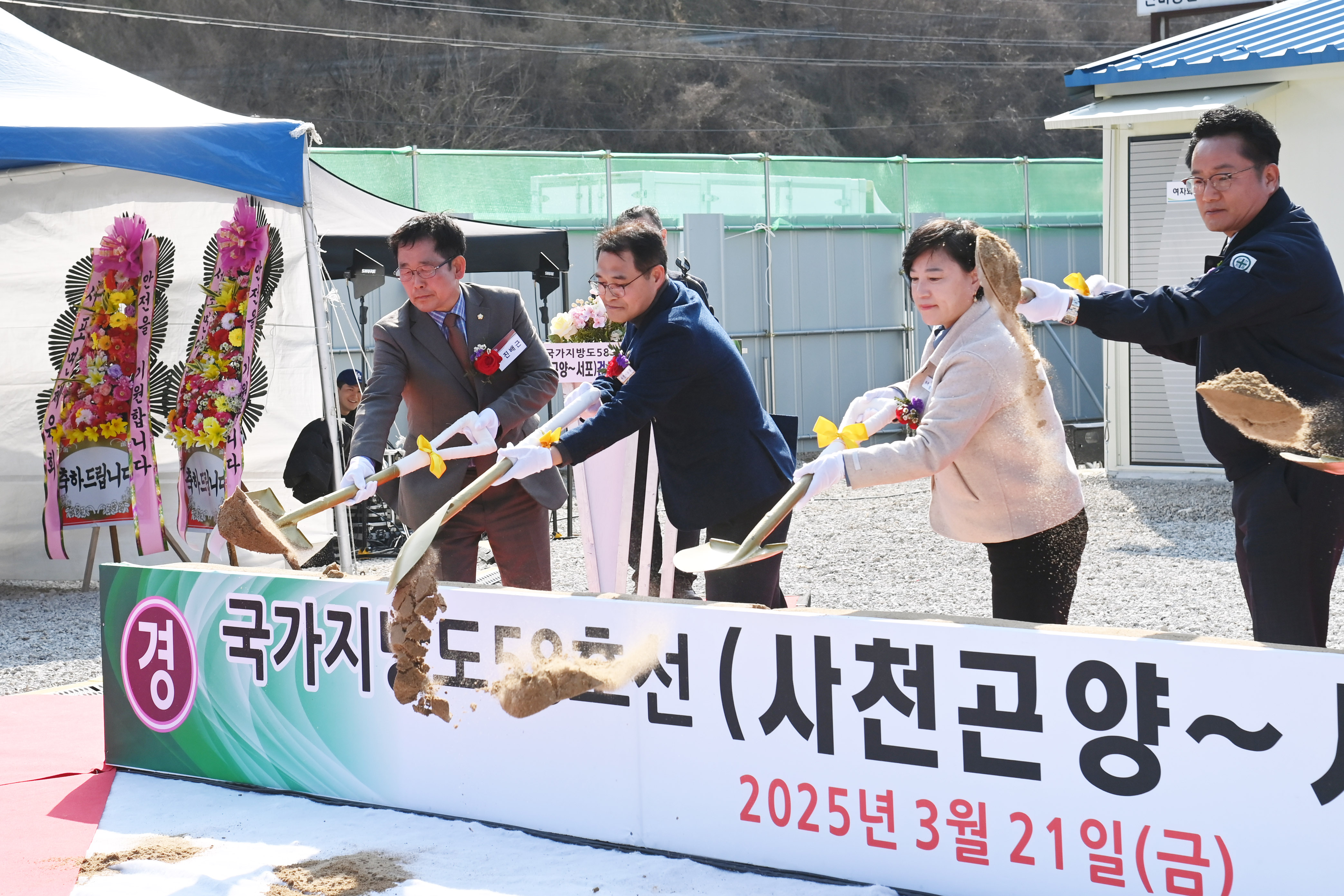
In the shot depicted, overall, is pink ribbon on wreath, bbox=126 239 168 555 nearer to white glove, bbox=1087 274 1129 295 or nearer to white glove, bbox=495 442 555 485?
white glove, bbox=495 442 555 485

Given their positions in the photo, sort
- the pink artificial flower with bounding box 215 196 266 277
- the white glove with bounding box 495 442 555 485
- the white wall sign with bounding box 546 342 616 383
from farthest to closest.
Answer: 1. the white wall sign with bounding box 546 342 616 383
2. the pink artificial flower with bounding box 215 196 266 277
3. the white glove with bounding box 495 442 555 485

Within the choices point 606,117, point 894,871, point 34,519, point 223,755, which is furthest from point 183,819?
point 606,117

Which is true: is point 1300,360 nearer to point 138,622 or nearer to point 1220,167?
point 1220,167

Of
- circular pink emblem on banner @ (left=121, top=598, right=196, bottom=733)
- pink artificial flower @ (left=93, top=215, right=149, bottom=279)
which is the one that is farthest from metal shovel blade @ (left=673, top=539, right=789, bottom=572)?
pink artificial flower @ (left=93, top=215, right=149, bottom=279)

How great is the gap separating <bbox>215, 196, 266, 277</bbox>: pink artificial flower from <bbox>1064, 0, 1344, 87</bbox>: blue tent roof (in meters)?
5.55

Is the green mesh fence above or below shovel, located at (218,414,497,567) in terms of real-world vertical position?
above

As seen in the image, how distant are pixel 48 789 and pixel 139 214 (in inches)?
136

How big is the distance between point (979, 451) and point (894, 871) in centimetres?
88

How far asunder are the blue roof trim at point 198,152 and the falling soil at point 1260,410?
12.7 ft

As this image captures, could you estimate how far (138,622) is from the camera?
12.0 feet

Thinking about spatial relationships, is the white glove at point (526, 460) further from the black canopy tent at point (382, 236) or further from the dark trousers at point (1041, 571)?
the black canopy tent at point (382, 236)

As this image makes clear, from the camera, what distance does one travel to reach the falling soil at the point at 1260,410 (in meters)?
2.40

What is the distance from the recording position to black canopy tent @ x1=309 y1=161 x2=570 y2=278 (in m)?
7.55

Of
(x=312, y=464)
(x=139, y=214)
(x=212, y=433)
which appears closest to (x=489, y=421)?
(x=212, y=433)
